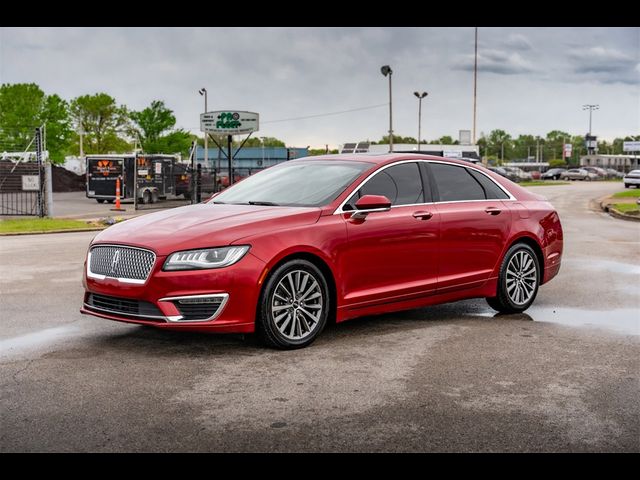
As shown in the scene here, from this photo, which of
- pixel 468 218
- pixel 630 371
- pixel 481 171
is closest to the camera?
pixel 630 371

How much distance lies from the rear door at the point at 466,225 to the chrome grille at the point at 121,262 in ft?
9.42

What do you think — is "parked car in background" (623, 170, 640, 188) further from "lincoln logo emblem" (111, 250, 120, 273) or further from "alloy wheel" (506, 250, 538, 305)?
"lincoln logo emblem" (111, 250, 120, 273)

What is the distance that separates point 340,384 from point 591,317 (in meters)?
3.80

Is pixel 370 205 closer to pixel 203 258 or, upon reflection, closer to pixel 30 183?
pixel 203 258

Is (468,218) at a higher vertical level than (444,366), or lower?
higher

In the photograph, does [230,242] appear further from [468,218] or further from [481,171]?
[481,171]

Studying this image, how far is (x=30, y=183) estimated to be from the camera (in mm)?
23953

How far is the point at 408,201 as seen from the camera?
769cm

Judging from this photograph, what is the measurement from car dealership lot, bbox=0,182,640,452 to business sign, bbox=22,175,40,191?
51.9 ft

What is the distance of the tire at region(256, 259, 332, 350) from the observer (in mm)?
6469

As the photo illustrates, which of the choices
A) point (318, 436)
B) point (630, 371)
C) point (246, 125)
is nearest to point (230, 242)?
point (318, 436)

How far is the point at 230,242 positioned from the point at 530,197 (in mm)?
4012

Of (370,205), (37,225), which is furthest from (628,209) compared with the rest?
(370,205)
